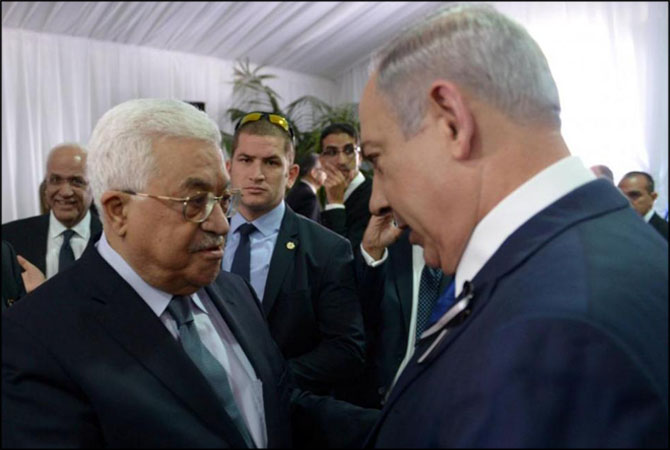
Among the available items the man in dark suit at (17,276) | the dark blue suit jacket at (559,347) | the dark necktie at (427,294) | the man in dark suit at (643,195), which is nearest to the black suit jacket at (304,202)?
the dark necktie at (427,294)

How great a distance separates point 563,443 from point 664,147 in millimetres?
5413

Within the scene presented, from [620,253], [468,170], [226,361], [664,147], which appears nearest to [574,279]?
[620,253]

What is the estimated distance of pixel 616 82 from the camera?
5.76m

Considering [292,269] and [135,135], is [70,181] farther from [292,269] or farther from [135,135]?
[135,135]

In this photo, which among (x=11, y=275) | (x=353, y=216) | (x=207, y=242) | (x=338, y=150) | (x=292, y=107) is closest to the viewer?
(x=207, y=242)

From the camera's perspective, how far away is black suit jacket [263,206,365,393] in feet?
6.94

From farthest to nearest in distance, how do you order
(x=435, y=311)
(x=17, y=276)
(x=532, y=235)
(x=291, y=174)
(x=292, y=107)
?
(x=292, y=107) → (x=291, y=174) → (x=17, y=276) → (x=435, y=311) → (x=532, y=235)

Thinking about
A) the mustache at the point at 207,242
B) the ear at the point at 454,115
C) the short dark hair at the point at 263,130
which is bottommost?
the mustache at the point at 207,242

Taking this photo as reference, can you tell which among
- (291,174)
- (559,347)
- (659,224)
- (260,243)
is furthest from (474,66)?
(659,224)

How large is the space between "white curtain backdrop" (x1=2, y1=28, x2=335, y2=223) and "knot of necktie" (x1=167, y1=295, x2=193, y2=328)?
5.17 metres

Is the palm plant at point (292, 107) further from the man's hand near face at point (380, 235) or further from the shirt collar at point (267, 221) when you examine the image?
the man's hand near face at point (380, 235)

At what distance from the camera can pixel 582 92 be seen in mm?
5883

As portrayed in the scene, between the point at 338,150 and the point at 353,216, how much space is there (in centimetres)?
65

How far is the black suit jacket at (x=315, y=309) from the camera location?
2.12 meters
